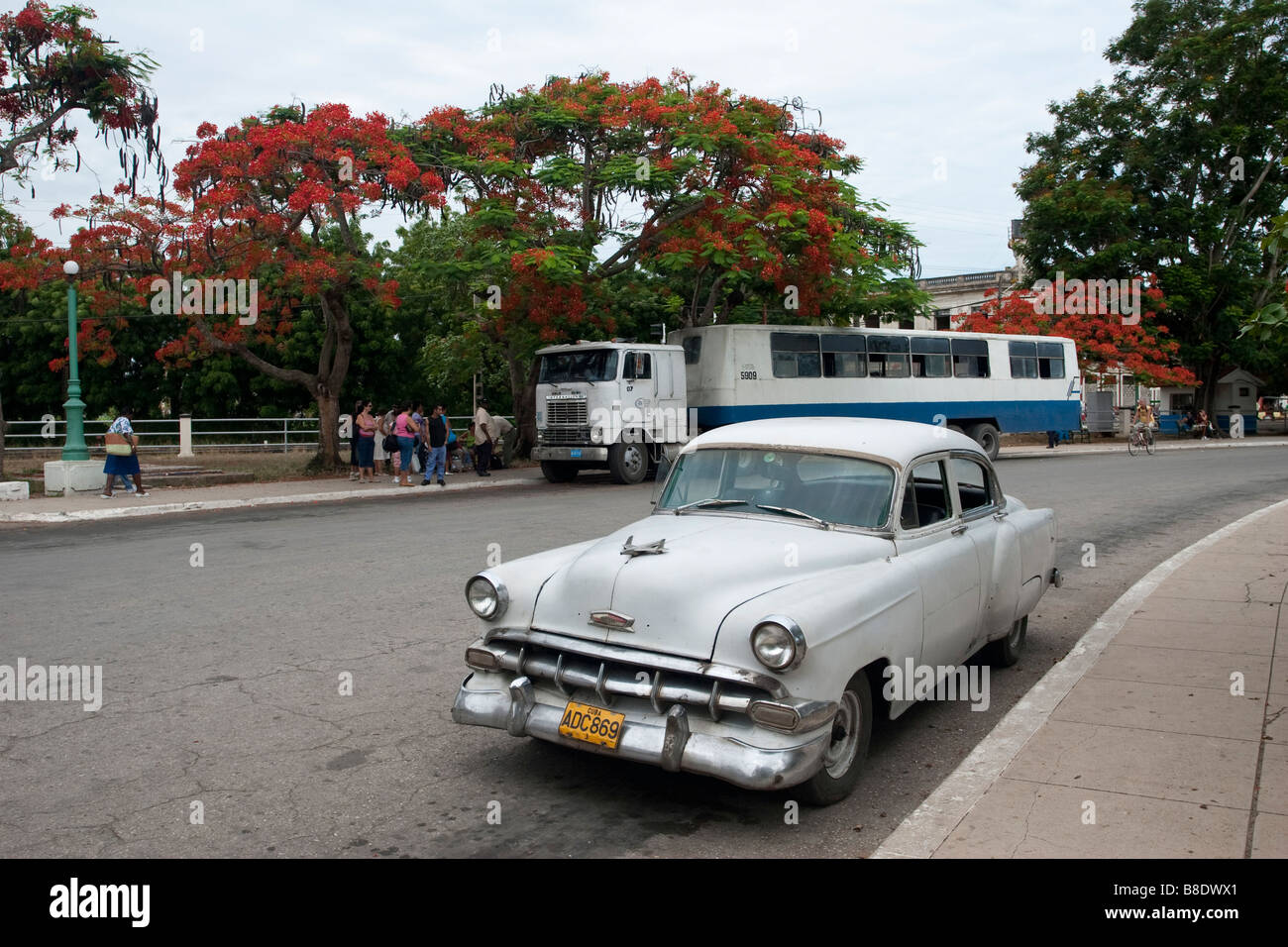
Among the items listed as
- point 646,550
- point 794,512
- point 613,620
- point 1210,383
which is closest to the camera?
point 613,620

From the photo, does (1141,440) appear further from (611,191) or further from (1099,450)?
(611,191)

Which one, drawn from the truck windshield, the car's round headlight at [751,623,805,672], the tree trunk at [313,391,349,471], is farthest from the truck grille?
the car's round headlight at [751,623,805,672]

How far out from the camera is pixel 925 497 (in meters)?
5.57

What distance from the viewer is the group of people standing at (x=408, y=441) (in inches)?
831

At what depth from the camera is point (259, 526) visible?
47.1 ft

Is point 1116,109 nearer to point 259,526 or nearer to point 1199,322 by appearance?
point 1199,322

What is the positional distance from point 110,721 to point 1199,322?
156ft

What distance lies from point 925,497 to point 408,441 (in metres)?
17.1

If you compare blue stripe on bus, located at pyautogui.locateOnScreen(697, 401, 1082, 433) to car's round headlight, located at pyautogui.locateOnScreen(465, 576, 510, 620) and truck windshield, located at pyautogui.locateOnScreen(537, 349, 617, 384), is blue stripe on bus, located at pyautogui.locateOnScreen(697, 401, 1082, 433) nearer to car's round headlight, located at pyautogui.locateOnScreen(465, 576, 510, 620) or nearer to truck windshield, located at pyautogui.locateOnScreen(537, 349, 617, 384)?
truck windshield, located at pyautogui.locateOnScreen(537, 349, 617, 384)

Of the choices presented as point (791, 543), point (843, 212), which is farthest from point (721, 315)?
point (791, 543)

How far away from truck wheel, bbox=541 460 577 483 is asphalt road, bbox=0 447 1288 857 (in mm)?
10663

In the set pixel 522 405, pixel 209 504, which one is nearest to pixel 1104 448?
pixel 522 405

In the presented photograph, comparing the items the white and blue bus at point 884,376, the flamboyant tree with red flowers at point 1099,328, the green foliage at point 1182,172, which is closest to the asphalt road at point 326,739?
the white and blue bus at point 884,376
